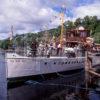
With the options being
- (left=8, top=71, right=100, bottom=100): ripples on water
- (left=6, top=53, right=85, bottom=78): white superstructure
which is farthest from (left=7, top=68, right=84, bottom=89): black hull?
(left=8, top=71, right=100, bottom=100): ripples on water

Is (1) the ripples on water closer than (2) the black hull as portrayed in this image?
Yes

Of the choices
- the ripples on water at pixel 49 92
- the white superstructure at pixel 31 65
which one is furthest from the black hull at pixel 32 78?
the ripples on water at pixel 49 92

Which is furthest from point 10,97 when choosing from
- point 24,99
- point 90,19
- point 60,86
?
point 90,19

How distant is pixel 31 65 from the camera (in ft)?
127

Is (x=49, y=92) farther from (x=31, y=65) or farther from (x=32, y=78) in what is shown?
(x=32, y=78)

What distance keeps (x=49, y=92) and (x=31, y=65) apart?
25.2 feet

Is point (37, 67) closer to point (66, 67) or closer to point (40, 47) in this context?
point (40, 47)

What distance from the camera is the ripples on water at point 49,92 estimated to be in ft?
95.7

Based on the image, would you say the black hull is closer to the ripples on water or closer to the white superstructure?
the white superstructure

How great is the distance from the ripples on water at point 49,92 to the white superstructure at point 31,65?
150cm

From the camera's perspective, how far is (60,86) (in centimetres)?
3556

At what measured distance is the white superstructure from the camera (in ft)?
121

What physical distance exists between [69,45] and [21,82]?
16.2m

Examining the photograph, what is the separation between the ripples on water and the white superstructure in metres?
1.50
